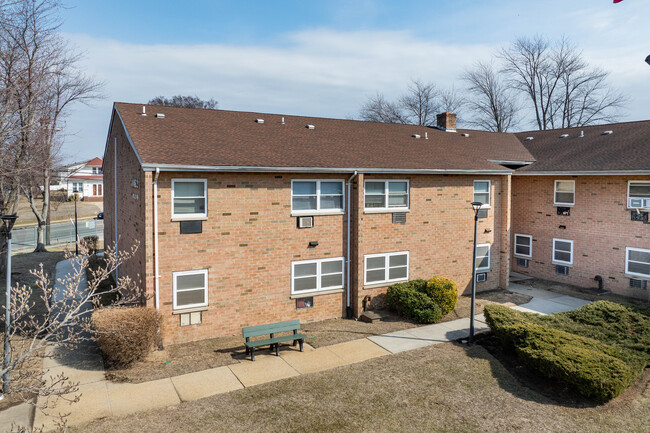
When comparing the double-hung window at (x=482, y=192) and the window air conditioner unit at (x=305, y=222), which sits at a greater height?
the double-hung window at (x=482, y=192)

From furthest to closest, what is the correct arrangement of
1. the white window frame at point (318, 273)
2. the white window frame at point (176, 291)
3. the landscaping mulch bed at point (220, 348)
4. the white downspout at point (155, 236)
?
the white window frame at point (318, 273), the white window frame at point (176, 291), the white downspout at point (155, 236), the landscaping mulch bed at point (220, 348)

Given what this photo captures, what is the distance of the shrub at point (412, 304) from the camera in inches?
550

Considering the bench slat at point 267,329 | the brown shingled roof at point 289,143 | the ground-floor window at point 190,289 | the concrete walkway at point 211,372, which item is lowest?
the concrete walkway at point 211,372

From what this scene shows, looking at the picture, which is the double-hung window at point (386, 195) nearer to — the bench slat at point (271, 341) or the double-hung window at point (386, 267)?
the double-hung window at point (386, 267)

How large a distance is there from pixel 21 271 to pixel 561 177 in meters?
26.0

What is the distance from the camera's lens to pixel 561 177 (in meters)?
19.5

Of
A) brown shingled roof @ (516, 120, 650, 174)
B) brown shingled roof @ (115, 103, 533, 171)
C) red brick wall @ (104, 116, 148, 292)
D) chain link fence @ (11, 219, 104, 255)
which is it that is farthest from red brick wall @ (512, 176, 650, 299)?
chain link fence @ (11, 219, 104, 255)

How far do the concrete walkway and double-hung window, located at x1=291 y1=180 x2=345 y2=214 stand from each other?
4286 millimetres

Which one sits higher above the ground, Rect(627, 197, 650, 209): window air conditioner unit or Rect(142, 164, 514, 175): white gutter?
Rect(142, 164, 514, 175): white gutter

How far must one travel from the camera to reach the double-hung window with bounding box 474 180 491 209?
17656 mm

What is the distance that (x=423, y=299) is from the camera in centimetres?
1430

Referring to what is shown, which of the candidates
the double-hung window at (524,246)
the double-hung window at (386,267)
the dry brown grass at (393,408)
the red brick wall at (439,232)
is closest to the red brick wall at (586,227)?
the double-hung window at (524,246)

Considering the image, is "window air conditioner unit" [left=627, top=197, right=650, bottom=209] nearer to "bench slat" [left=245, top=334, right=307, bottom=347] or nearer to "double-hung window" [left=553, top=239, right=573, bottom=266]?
"double-hung window" [left=553, top=239, right=573, bottom=266]

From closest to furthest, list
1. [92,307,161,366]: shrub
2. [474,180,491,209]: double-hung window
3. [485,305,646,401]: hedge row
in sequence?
[485,305,646,401]: hedge row < [92,307,161,366]: shrub < [474,180,491,209]: double-hung window
